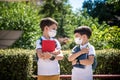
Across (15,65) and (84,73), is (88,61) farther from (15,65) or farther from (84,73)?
(15,65)

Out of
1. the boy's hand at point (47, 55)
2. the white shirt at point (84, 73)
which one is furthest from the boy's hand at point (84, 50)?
the boy's hand at point (47, 55)

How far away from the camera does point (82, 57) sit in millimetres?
5301

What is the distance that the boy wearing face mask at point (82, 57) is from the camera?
5.23m

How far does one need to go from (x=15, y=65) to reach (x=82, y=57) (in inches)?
131

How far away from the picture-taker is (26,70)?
8250 millimetres

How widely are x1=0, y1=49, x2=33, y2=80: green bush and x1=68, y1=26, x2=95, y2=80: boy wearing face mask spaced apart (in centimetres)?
303

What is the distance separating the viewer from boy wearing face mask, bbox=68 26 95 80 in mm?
5227

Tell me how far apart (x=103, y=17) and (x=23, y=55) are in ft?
119

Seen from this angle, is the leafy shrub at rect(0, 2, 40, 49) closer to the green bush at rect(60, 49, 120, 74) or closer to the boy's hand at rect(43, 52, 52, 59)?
the green bush at rect(60, 49, 120, 74)

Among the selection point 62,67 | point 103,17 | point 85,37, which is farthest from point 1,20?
point 103,17

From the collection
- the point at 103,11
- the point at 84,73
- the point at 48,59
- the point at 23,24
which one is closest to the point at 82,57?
the point at 84,73

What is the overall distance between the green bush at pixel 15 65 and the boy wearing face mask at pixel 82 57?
3.03m

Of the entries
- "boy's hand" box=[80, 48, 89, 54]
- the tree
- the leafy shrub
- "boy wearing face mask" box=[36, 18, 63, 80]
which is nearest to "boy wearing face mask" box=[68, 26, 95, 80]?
"boy's hand" box=[80, 48, 89, 54]

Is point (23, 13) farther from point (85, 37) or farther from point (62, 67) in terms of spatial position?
point (85, 37)
